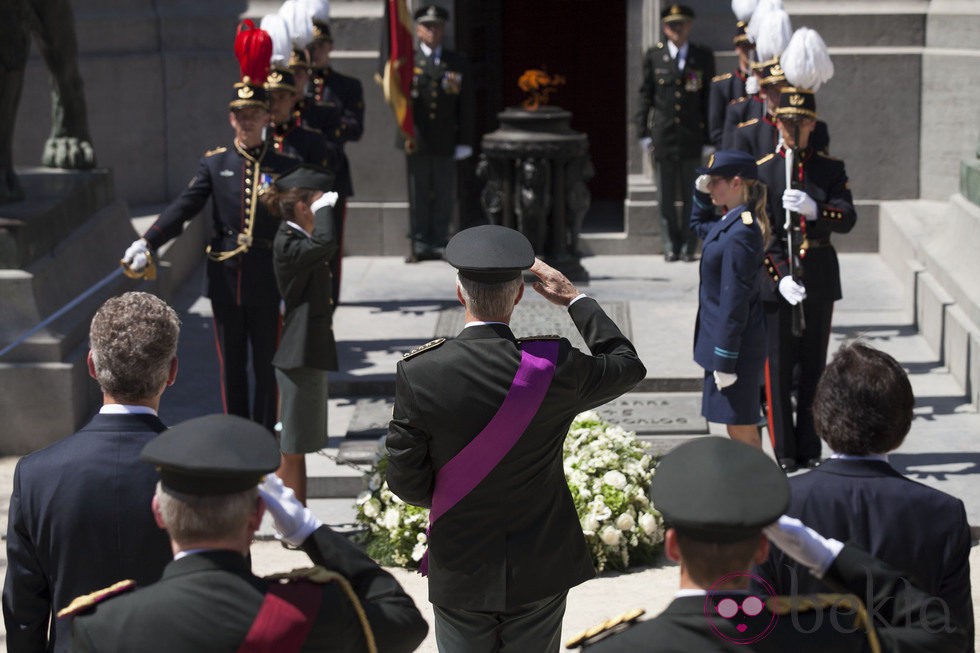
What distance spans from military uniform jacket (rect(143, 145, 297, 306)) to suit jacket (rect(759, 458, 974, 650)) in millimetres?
4609

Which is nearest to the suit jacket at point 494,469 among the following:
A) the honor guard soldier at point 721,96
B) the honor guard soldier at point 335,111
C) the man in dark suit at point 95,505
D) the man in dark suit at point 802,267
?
the man in dark suit at point 95,505

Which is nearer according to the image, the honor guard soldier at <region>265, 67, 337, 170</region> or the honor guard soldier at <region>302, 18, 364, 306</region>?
the honor guard soldier at <region>265, 67, 337, 170</region>

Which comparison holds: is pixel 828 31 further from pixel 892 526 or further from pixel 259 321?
pixel 892 526

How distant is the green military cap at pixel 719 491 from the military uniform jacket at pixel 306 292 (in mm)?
3964

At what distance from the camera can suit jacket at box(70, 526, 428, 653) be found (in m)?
2.96

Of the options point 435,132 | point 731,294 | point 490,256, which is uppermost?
point 490,256

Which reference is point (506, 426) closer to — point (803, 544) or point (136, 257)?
point (803, 544)

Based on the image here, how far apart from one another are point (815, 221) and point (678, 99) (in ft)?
16.5

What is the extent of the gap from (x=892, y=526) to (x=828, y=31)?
10.4m

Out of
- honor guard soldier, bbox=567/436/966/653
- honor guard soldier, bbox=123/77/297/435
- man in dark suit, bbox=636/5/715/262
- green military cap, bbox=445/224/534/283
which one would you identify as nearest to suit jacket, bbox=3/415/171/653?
green military cap, bbox=445/224/534/283

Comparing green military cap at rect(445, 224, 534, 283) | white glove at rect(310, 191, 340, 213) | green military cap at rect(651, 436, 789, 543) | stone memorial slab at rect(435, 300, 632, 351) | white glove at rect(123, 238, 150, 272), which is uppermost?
green military cap at rect(445, 224, 534, 283)

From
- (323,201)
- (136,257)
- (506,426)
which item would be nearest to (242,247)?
(136,257)

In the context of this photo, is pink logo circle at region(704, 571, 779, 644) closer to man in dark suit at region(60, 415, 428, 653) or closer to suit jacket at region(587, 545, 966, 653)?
suit jacket at region(587, 545, 966, 653)

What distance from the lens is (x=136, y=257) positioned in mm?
7523
